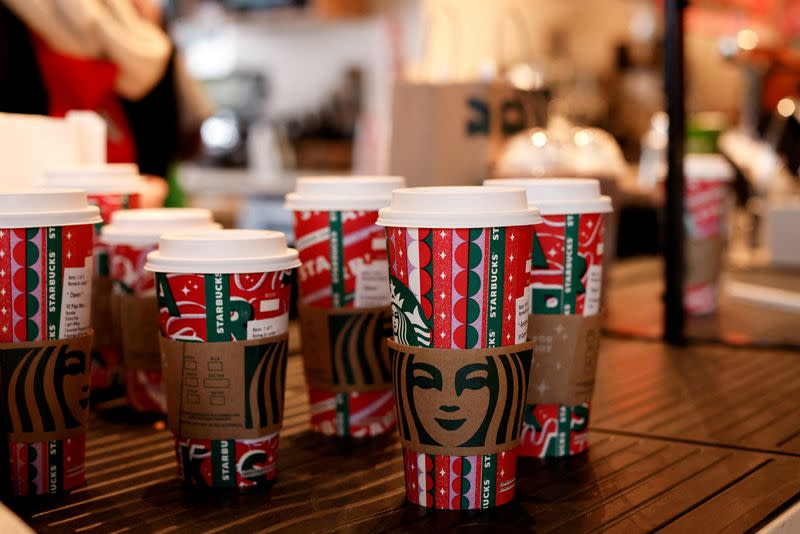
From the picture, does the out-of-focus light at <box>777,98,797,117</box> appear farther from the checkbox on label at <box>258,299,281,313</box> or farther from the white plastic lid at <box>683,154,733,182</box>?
the checkbox on label at <box>258,299,281,313</box>

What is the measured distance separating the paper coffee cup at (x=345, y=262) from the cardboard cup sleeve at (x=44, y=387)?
30cm

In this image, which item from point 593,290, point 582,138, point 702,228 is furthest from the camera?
point 582,138

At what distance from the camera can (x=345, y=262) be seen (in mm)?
1168

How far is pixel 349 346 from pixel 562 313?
0.89 ft

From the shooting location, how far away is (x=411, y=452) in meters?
0.94

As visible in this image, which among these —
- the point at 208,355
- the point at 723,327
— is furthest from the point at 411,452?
the point at 723,327

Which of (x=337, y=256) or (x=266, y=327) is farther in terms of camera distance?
(x=337, y=256)

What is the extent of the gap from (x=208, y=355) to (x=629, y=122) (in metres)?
5.85

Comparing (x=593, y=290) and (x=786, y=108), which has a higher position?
(x=786, y=108)

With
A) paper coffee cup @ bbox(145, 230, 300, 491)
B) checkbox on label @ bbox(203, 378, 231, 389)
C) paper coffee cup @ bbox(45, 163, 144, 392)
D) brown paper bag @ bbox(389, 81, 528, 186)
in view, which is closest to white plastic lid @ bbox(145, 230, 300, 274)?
paper coffee cup @ bbox(145, 230, 300, 491)

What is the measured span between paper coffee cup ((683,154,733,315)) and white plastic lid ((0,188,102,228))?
138 cm

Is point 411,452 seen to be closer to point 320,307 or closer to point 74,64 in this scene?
point 320,307

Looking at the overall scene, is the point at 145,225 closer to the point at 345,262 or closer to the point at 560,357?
→ the point at 345,262

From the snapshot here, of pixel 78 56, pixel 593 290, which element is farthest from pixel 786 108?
pixel 78 56
